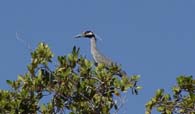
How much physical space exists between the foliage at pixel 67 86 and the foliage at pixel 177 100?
18.1 inches

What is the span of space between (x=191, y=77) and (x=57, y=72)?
219 centimetres

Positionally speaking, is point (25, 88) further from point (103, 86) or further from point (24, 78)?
point (103, 86)

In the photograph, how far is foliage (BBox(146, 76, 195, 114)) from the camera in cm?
1145

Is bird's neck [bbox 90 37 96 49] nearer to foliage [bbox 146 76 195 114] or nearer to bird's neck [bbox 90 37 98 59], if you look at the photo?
bird's neck [bbox 90 37 98 59]

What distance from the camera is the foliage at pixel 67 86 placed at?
1125 cm

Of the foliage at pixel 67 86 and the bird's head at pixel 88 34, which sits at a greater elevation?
the bird's head at pixel 88 34

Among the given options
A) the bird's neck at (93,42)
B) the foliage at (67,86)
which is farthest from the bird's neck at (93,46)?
the foliage at (67,86)

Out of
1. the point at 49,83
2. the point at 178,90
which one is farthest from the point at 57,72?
the point at 178,90

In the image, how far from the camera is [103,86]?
1146 cm

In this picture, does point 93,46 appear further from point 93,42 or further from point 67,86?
point 67,86

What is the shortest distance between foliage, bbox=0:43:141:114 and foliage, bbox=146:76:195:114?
46 centimetres

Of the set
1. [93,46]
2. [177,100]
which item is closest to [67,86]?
[177,100]

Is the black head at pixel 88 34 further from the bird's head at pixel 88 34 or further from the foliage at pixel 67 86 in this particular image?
the foliage at pixel 67 86

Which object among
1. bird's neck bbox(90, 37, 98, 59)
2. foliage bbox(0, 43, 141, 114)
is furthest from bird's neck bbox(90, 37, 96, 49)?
foliage bbox(0, 43, 141, 114)
